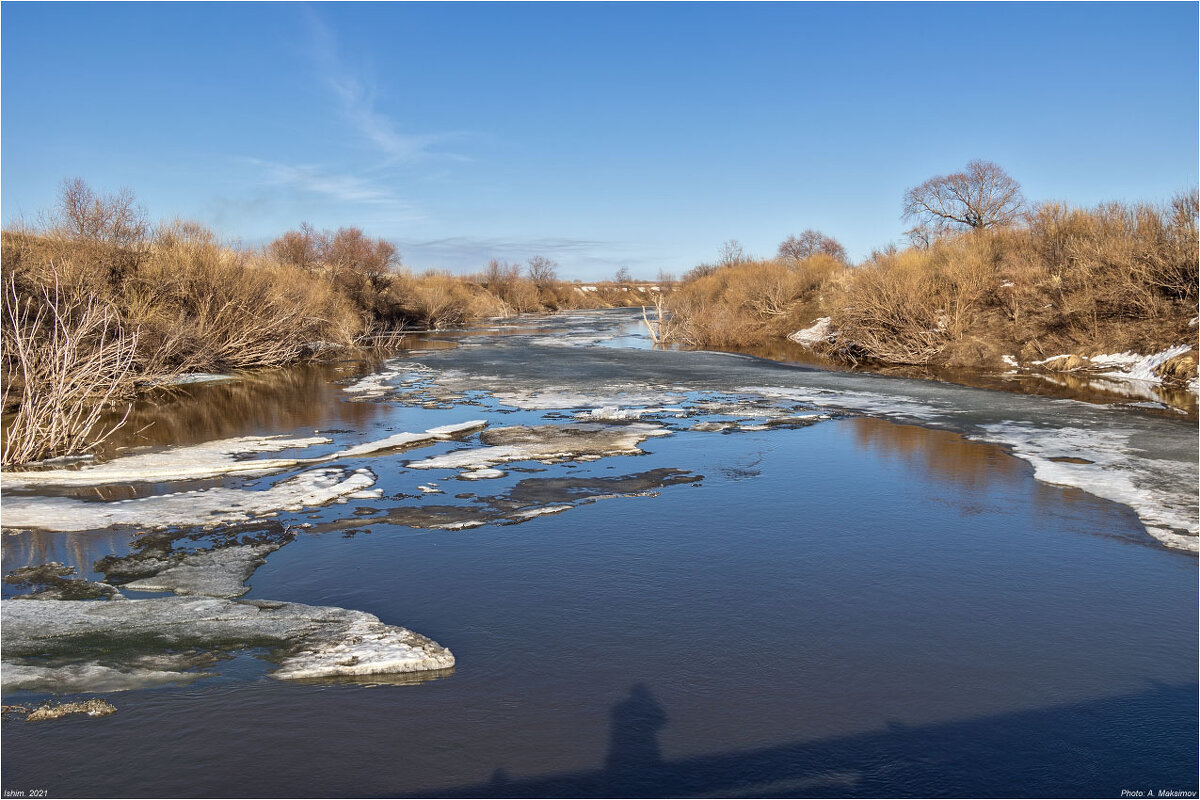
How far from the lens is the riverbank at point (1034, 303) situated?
20.1 metres

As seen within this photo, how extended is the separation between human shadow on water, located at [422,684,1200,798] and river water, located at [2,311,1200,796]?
0.02 meters

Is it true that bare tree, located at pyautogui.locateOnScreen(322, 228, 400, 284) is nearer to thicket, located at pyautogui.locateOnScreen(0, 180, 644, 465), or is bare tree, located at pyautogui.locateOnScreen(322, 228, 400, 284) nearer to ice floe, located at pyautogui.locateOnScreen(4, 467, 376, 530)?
thicket, located at pyautogui.locateOnScreen(0, 180, 644, 465)

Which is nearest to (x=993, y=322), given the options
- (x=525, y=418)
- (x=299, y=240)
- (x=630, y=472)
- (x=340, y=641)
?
(x=525, y=418)

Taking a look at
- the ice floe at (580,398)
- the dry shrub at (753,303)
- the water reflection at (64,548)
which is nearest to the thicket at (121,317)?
the water reflection at (64,548)

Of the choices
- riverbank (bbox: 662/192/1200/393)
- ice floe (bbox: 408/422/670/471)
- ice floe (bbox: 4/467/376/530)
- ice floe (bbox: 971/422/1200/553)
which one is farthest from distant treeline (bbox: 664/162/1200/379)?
ice floe (bbox: 4/467/376/530)

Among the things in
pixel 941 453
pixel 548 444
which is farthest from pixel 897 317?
pixel 548 444

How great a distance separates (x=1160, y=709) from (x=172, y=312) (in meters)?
21.2

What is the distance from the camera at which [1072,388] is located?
59.1 ft

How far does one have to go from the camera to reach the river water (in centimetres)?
397

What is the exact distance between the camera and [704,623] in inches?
220

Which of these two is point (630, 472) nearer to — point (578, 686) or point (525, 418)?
point (525, 418)

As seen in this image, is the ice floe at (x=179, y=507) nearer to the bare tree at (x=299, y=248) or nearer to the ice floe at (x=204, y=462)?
the ice floe at (x=204, y=462)

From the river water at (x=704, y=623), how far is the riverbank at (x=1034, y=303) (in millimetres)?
10367

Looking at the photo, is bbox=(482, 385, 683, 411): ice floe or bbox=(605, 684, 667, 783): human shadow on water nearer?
bbox=(605, 684, 667, 783): human shadow on water
